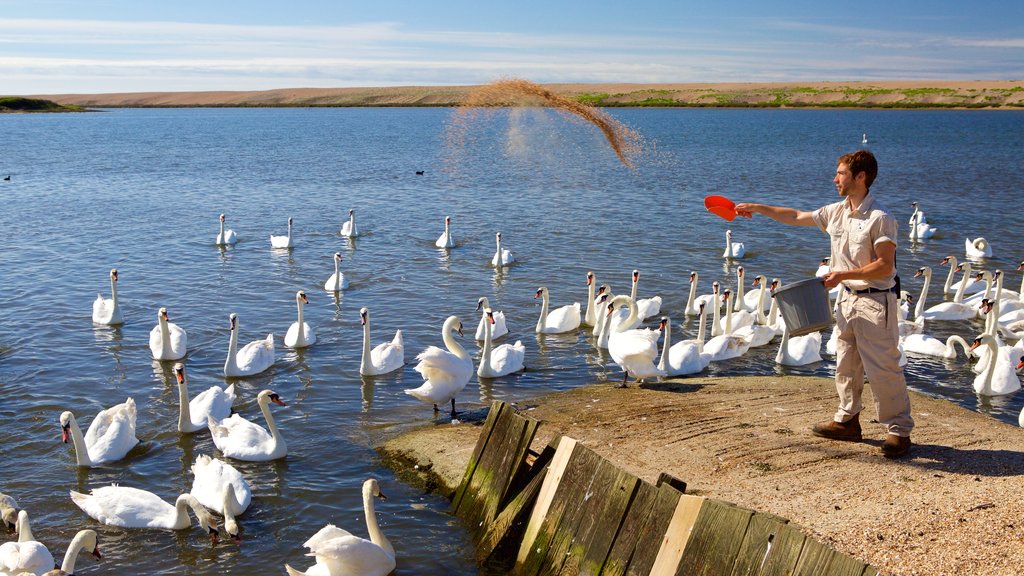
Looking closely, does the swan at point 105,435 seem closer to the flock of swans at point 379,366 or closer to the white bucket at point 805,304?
the flock of swans at point 379,366

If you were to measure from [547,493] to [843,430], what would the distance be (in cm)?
309

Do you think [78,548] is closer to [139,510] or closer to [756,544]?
[139,510]

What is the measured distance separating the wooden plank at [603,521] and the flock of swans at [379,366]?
1713 millimetres

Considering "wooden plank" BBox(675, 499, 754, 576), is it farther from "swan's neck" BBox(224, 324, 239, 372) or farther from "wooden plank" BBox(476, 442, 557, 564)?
"swan's neck" BBox(224, 324, 239, 372)

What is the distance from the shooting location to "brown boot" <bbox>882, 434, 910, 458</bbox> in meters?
7.66

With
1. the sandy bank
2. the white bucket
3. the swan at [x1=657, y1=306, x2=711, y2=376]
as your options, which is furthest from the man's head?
the swan at [x1=657, y1=306, x2=711, y2=376]

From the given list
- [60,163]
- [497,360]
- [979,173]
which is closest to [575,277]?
[497,360]

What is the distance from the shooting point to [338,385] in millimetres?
12094

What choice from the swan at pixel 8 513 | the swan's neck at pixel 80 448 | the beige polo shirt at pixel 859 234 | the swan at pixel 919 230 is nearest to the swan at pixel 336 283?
the swan's neck at pixel 80 448

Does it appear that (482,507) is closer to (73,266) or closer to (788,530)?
(788,530)

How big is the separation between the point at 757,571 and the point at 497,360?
757 centimetres

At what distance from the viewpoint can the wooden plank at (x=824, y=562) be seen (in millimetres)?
4652

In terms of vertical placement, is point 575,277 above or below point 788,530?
below

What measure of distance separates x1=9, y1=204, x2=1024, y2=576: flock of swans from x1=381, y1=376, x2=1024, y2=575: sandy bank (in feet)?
2.93
